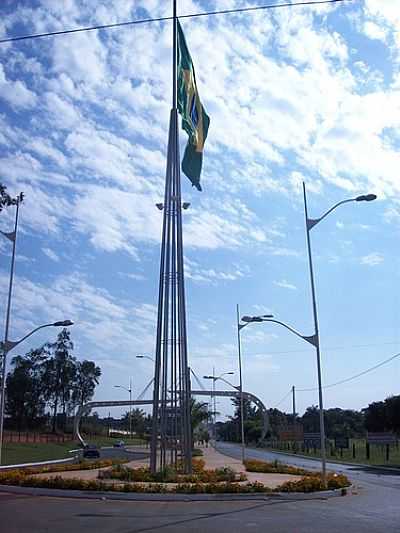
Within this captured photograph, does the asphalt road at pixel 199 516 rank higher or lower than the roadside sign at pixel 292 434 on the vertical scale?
lower

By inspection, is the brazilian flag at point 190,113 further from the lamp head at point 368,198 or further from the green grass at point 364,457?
the green grass at point 364,457

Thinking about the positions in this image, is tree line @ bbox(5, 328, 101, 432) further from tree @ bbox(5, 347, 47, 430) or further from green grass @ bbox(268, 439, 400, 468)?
green grass @ bbox(268, 439, 400, 468)

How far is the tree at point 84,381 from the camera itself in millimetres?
104125

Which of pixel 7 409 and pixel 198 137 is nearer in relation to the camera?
pixel 198 137

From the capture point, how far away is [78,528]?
43.4 feet

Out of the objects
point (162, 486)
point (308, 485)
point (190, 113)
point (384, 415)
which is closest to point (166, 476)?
point (162, 486)

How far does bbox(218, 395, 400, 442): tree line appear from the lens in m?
70.0

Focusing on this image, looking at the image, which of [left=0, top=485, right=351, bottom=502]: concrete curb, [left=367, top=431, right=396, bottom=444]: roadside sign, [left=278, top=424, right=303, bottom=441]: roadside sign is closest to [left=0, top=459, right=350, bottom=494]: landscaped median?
[left=0, top=485, right=351, bottom=502]: concrete curb

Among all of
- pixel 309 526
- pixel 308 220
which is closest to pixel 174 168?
pixel 308 220

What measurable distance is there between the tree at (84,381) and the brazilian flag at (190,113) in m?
79.6

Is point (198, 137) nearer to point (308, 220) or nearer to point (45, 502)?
point (308, 220)

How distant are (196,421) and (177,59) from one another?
3931 cm

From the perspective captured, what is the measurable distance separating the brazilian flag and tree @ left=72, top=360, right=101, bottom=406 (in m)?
79.6

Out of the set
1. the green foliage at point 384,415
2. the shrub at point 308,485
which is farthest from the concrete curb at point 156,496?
the green foliage at point 384,415
